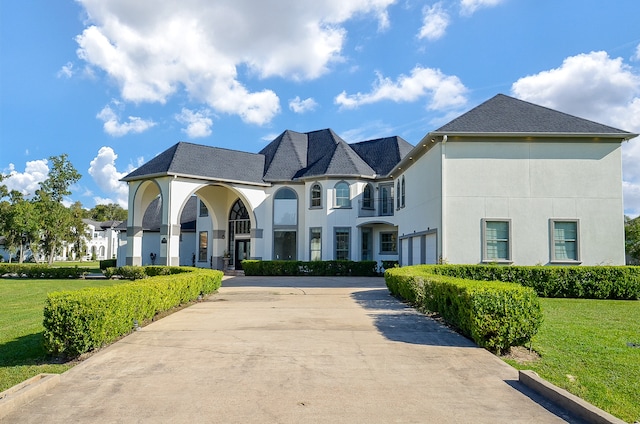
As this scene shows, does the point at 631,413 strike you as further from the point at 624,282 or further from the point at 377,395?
the point at 624,282

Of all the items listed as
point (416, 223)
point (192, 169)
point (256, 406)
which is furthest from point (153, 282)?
point (192, 169)

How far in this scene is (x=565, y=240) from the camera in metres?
17.3

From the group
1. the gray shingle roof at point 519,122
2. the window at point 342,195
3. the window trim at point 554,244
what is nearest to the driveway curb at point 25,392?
the gray shingle roof at point 519,122

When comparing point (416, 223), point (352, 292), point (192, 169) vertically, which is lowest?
→ point (352, 292)

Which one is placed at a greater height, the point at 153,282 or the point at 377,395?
the point at 153,282

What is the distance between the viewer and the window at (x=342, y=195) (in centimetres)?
3030

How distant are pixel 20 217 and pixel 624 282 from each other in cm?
4658

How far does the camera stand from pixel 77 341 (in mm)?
6977

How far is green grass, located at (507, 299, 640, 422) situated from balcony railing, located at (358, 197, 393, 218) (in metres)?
18.7

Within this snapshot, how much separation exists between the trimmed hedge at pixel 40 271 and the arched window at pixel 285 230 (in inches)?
467

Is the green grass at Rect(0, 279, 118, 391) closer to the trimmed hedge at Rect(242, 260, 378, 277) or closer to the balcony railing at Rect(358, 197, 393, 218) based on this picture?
the trimmed hedge at Rect(242, 260, 378, 277)

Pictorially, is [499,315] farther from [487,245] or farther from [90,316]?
[487,245]

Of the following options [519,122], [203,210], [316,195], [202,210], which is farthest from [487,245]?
[202,210]

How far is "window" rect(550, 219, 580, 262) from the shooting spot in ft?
56.5
